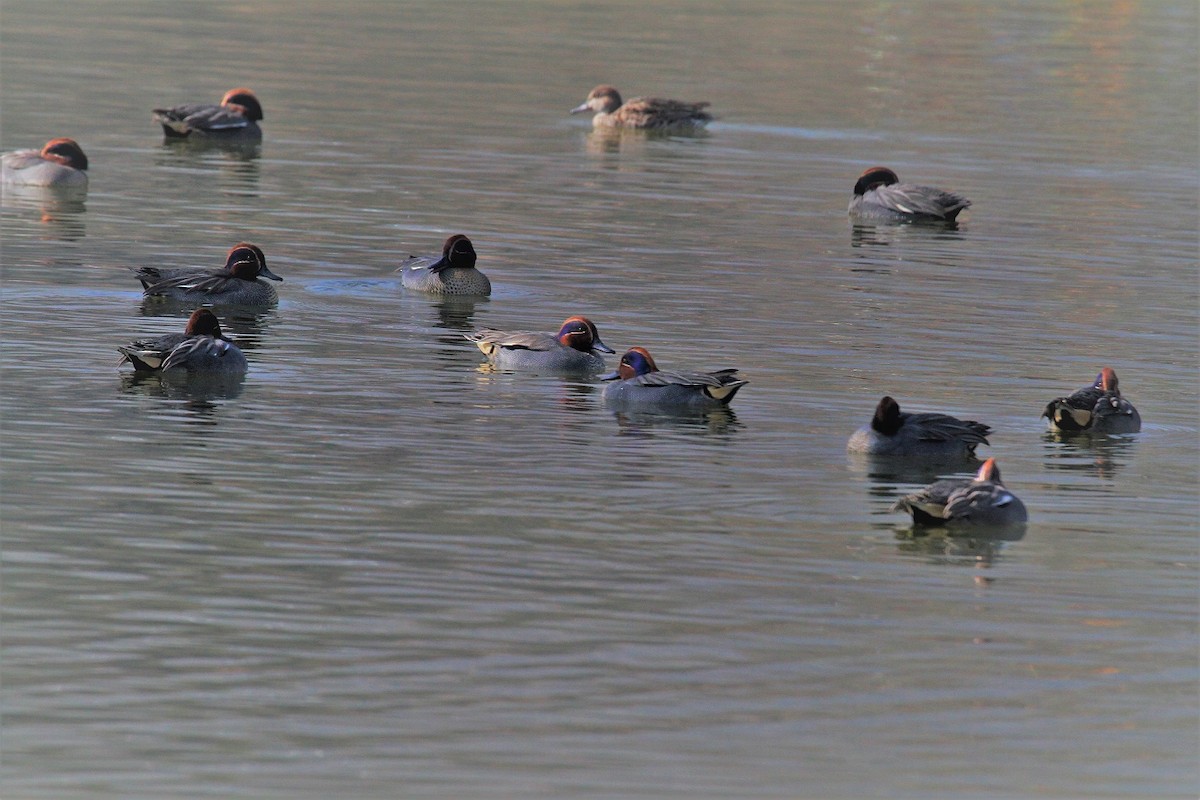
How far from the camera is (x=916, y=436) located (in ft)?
50.7

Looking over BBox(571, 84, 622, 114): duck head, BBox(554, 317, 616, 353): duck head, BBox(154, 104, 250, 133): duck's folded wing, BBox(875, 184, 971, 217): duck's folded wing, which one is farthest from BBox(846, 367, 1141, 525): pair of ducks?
BBox(571, 84, 622, 114): duck head

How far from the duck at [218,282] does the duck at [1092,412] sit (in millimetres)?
8855

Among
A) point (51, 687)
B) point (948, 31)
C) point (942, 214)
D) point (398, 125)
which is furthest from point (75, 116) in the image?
point (948, 31)

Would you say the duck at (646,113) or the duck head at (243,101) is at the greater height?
the duck at (646,113)

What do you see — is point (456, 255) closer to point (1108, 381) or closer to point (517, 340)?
point (517, 340)

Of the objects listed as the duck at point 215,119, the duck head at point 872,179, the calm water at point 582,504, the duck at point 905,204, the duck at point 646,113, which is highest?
the duck at point 646,113

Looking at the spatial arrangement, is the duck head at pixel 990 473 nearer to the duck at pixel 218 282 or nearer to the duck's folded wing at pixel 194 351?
the duck's folded wing at pixel 194 351

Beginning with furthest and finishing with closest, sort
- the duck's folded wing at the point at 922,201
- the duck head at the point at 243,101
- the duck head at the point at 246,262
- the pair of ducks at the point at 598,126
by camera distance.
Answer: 1. the duck head at the point at 243,101
2. the duck's folded wing at the point at 922,201
3. the pair of ducks at the point at 598,126
4. the duck head at the point at 246,262

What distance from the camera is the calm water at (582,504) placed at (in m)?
9.50

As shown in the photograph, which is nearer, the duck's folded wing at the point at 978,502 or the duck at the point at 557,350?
the duck's folded wing at the point at 978,502

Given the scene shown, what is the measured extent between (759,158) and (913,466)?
22.1 meters

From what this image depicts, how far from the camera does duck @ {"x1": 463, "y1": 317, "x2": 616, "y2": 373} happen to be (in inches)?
728

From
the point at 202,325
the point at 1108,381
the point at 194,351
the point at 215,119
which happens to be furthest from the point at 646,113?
the point at 1108,381

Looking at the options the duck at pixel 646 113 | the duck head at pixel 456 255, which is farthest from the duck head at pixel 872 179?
the duck head at pixel 456 255
